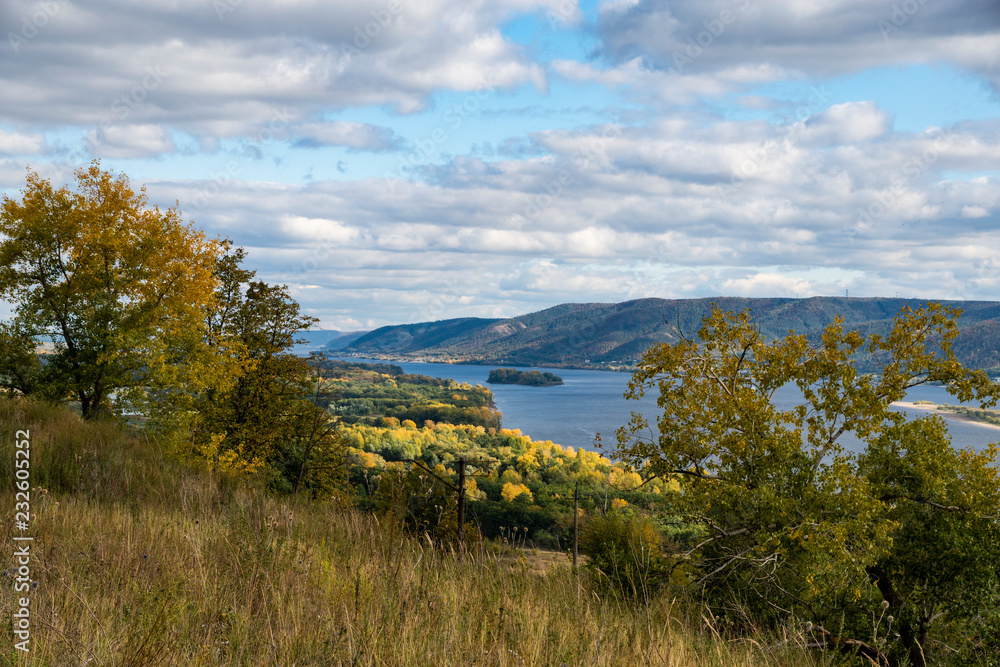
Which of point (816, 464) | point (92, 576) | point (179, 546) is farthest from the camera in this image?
point (816, 464)

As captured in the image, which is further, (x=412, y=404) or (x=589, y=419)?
(x=589, y=419)

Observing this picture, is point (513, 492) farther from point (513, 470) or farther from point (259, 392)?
point (259, 392)

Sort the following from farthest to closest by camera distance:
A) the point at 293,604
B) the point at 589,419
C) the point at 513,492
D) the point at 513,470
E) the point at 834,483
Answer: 1. the point at 589,419
2. the point at 513,470
3. the point at 513,492
4. the point at 834,483
5. the point at 293,604

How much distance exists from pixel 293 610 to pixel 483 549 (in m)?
2.16

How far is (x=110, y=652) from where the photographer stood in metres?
2.41

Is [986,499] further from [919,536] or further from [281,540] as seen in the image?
[281,540]

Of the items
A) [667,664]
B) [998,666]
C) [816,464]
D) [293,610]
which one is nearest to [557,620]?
[667,664]

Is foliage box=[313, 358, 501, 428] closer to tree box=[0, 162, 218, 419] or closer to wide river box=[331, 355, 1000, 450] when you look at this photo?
wide river box=[331, 355, 1000, 450]

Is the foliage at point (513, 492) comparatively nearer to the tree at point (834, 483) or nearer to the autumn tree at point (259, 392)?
the autumn tree at point (259, 392)

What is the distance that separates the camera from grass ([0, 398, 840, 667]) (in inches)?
102

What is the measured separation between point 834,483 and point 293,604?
14.6 meters

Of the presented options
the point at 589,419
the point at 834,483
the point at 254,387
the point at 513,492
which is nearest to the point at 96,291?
the point at 254,387

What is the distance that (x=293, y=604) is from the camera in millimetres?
2971

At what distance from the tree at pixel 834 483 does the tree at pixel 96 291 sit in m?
18.0
